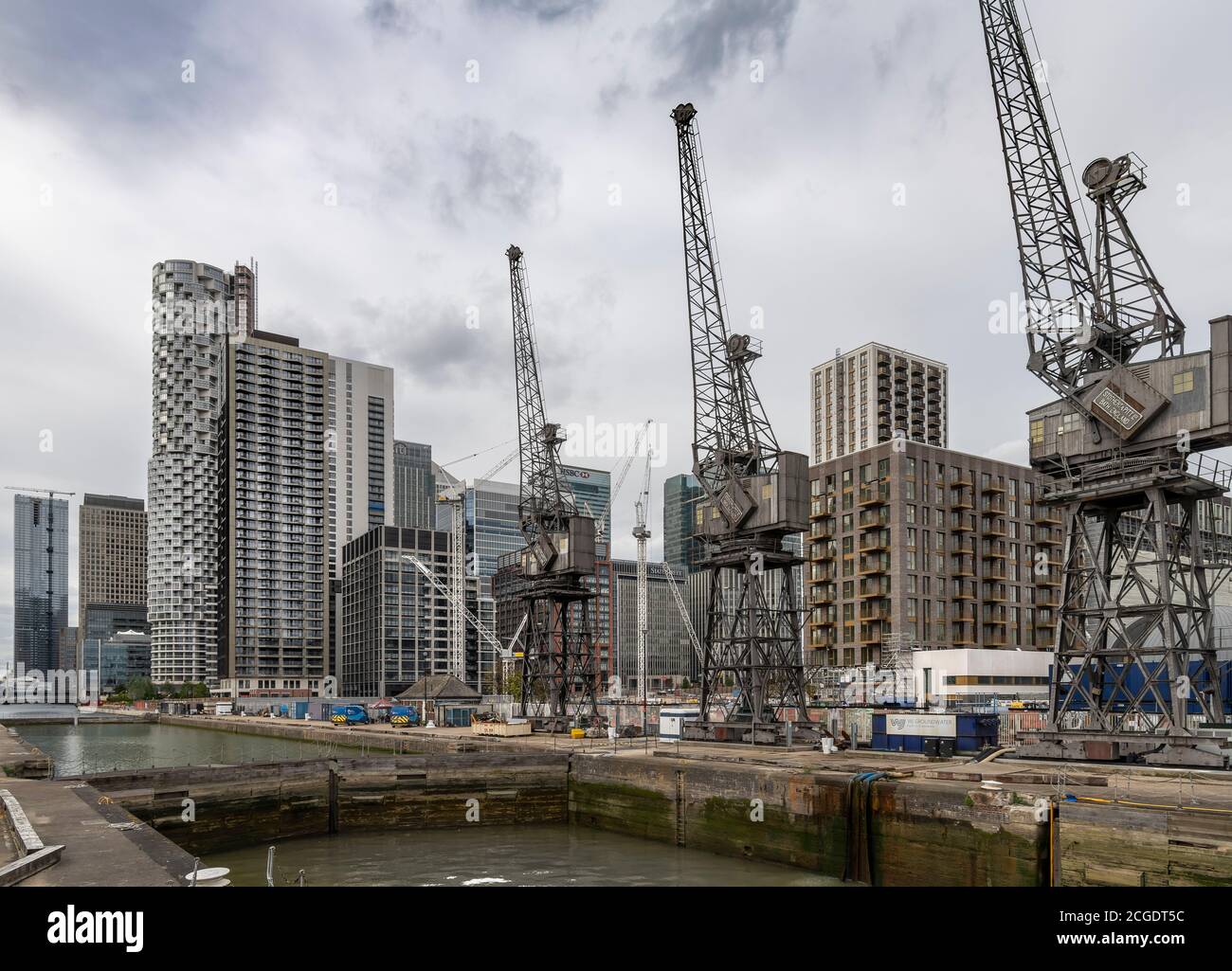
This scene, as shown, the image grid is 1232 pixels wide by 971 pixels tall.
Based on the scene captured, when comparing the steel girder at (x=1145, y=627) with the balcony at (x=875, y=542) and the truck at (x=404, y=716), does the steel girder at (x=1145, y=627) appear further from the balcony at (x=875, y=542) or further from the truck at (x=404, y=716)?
the balcony at (x=875, y=542)

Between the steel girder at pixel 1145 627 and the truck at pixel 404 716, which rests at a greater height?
the steel girder at pixel 1145 627

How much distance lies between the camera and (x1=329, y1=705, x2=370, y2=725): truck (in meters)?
124

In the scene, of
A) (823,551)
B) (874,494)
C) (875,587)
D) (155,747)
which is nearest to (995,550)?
(875,587)

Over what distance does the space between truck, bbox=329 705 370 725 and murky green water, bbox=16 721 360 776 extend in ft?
20.3

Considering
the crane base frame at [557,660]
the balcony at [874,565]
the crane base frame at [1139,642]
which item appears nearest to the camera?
the crane base frame at [1139,642]

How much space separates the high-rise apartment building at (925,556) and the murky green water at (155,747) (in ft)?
242

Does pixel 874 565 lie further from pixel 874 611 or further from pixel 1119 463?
pixel 1119 463

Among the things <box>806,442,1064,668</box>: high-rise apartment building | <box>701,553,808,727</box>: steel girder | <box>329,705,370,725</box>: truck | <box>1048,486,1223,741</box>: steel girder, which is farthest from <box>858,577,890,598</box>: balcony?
<box>1048,486,1223,741</box>: steel girder

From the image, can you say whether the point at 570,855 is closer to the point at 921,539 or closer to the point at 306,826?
the point at 306,826

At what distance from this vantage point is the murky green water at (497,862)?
1609 inches

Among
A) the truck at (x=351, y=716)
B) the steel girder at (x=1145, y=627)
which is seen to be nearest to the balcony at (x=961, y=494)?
the steel girder at (x=1145, y=627)

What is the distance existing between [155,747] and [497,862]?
95.8m

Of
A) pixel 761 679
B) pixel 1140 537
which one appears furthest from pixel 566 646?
pixel 1140 537

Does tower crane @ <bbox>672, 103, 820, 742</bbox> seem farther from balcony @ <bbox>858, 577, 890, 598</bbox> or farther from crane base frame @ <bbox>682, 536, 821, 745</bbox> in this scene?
balcony @ <bbox>858, 577, 890, 598</bbox>
